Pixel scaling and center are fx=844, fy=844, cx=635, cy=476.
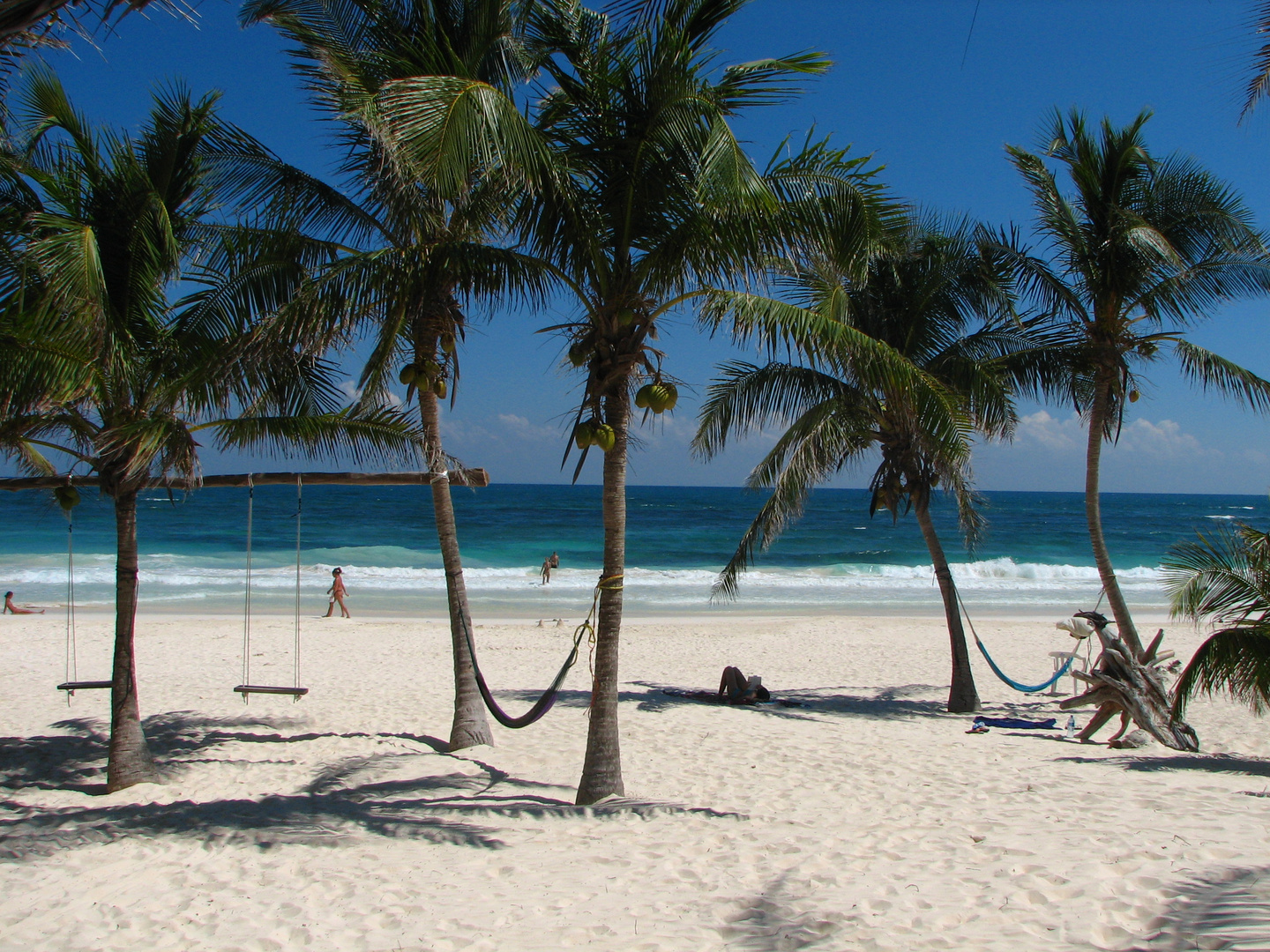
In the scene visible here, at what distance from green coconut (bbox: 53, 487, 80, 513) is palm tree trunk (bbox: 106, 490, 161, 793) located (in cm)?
108

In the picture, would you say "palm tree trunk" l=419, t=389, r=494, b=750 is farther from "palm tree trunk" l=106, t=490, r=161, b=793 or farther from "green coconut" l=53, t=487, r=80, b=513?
"green coconut" l=53, t=487, r=80, b=513

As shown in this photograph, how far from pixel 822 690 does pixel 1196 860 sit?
6791mm

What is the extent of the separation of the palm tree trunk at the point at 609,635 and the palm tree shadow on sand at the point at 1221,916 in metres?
2.85

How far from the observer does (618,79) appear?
15.1ft

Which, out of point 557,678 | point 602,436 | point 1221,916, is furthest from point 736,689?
point 1221,916

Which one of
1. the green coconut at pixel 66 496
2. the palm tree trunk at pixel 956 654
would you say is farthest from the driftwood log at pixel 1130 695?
the green coconut at pixel 66 496

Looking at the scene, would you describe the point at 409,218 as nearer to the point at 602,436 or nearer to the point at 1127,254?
the point at 602,436

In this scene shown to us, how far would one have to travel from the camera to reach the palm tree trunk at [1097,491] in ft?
28.0

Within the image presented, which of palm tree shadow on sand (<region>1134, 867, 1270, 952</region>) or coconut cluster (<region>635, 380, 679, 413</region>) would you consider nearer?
palm tree shadow on sand (<region>1134, 867, 1270, 952</region>)

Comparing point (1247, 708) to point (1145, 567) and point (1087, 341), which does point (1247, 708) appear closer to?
point (1087, 341)

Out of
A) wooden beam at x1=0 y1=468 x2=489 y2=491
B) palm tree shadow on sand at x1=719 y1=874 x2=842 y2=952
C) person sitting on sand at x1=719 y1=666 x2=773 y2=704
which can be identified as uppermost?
wooden beam at x1=0 y1=468 x2=489 y2=491

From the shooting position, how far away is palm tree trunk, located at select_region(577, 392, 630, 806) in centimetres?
503

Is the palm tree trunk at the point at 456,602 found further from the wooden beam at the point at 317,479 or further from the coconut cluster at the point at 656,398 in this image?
the coconut cluster at the point at 656,398

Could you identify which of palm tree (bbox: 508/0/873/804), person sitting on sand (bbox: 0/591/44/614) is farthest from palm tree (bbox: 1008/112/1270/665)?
person sitting on sand (bbox: 0/591/44/614)
